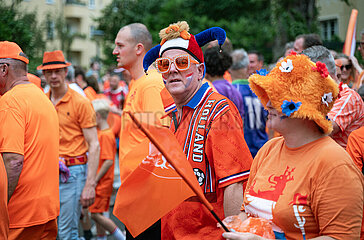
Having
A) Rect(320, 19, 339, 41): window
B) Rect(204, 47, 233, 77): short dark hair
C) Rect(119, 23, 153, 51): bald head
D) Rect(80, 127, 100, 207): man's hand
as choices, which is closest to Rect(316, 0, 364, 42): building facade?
Rect(320, 19, 339, 41): window

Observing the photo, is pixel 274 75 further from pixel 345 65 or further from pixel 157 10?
pixel 157 10

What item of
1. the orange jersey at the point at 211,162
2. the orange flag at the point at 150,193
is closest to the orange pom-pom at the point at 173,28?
the orange jersey at the point at 211,162

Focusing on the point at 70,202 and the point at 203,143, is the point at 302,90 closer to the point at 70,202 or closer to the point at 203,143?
the point at 203,143

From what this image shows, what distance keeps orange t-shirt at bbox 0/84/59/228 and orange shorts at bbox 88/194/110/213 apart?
7.51 feet

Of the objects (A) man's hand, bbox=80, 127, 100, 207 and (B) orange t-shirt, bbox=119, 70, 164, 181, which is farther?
(A) man's hand, bbox=80, 127, 100, 207

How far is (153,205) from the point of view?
9.37 feet

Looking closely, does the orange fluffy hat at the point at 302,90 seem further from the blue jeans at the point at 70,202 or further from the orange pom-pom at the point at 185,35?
the blue jeans at the point at 70,202

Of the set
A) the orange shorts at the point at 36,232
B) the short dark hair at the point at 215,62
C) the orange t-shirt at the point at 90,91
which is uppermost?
the short dark hair at the point at 215,62

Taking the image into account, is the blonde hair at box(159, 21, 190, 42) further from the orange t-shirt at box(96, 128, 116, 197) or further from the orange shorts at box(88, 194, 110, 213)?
the orange shorts at box(88, 194, 110, 213)

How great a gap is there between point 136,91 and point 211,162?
1786 mm

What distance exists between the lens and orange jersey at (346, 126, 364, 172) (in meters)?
3.39

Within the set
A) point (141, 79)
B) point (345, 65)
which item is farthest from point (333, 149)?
point (345, 65)

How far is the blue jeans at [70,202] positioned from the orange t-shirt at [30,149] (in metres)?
1.51

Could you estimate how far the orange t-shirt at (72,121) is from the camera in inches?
234
